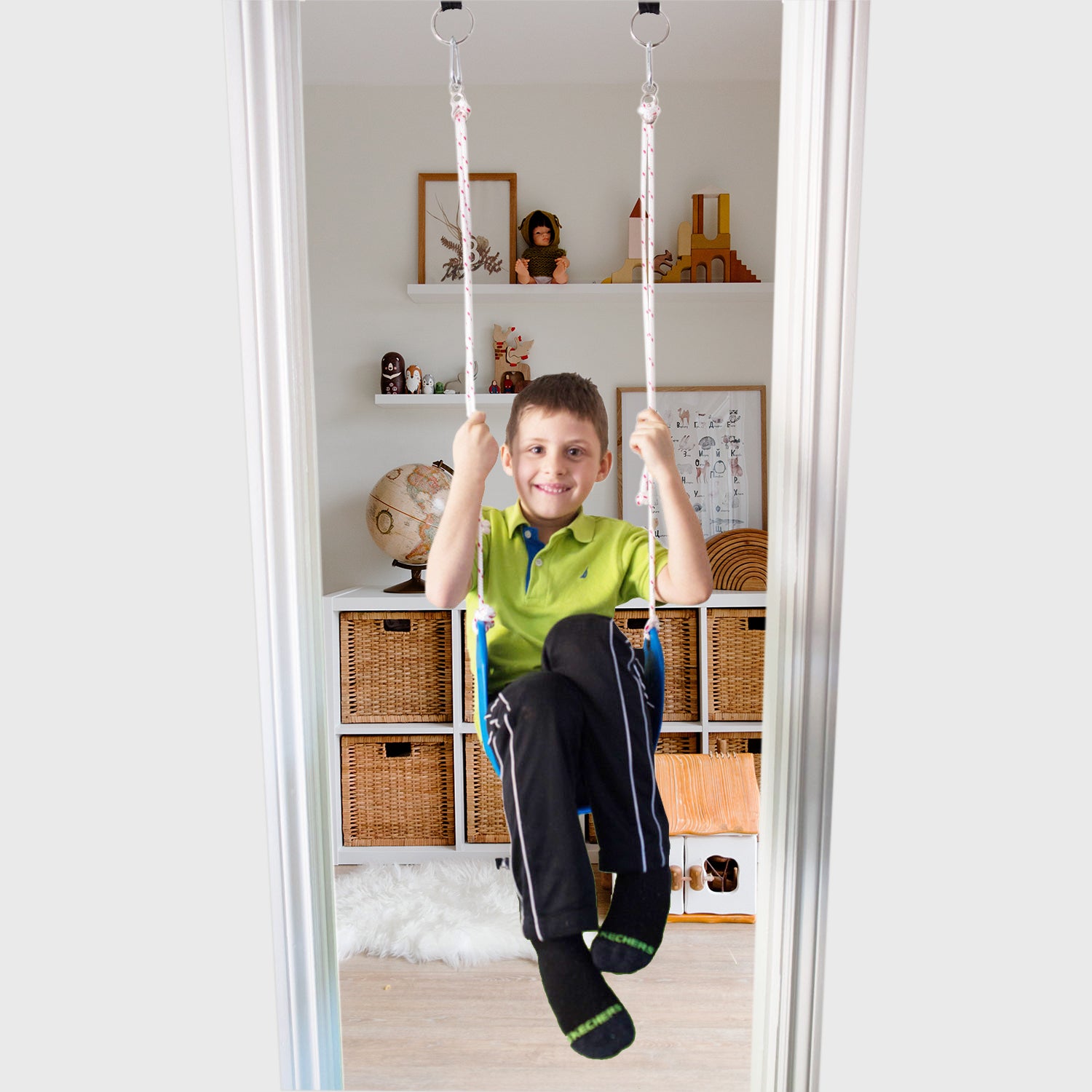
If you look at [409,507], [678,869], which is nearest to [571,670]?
[678,869]

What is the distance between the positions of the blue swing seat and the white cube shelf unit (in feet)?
3.82

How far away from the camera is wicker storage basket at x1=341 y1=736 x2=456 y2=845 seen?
2.94 meters

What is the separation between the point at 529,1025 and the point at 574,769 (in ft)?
2.87

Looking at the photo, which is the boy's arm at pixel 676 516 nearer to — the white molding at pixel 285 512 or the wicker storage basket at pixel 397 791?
the white molding at pixel 285 512

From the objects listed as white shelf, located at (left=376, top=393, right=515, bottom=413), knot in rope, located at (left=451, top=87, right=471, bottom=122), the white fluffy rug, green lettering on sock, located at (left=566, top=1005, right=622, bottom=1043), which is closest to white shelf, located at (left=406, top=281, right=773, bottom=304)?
white shelf, located at (left=376, top=393, right=515, bottom=413)

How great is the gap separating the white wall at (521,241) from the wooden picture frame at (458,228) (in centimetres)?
4

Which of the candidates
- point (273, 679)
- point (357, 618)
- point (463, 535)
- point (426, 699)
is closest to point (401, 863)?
point (426, 699)

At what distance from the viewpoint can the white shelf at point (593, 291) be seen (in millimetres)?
2945

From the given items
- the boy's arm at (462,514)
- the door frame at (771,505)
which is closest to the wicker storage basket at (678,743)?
the door frame at (771,505)

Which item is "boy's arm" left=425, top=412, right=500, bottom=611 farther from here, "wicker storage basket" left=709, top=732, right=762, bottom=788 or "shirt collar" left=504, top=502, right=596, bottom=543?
"wicker storage basket" left=709, top=732, right=762, bottom=788

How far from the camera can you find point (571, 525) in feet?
5.71

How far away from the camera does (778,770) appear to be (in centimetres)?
168

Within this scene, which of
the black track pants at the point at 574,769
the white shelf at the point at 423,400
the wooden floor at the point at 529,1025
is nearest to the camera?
the black track pants at the point at 574,769

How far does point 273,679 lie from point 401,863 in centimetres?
148
